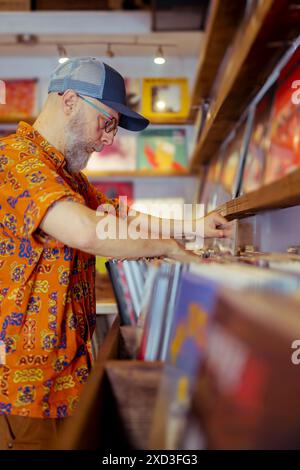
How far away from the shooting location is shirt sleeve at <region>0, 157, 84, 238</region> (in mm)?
1057

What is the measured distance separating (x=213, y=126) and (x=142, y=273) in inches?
42.5

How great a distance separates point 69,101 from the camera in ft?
4.57

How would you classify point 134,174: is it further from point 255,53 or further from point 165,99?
point 255,53

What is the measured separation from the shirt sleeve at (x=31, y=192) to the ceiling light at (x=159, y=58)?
8.75 ft

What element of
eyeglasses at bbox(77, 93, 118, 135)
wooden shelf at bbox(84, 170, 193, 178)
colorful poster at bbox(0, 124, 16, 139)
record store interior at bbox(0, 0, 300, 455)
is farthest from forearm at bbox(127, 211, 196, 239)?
colorful poster at bbox(0, 124, 16, 139)

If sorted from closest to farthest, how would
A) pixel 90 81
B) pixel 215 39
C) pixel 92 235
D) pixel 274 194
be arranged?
pixel 274 194 < pixel 92 235 < pixel 90 81 < pixel 215 39

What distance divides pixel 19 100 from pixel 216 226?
2.73 meters

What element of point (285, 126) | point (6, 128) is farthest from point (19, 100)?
point (285, 126)

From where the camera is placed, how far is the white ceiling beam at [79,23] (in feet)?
11.2

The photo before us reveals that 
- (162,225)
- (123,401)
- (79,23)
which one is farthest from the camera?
(79,23)

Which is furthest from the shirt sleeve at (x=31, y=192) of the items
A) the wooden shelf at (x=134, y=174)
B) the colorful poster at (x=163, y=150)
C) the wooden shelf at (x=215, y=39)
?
the colorful poster at (x=163, y=150)

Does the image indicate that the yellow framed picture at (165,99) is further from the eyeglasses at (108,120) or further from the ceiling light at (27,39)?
the eyeglasses at (108,120)

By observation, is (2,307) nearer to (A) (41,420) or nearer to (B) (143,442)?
(A) (41,420)

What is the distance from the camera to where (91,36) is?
349 cm
